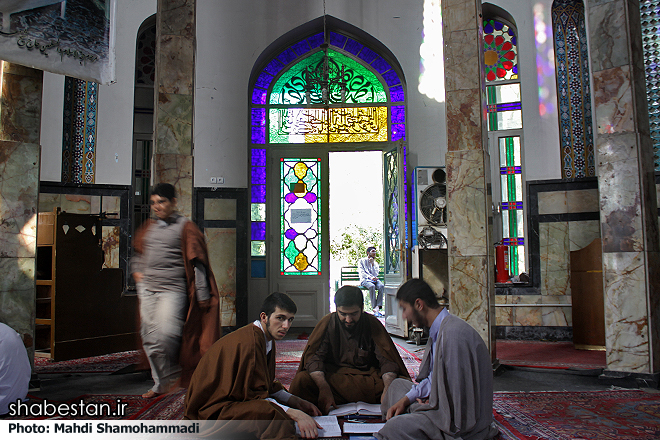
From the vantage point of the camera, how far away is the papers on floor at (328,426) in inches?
106

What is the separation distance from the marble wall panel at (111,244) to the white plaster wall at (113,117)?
69 cm

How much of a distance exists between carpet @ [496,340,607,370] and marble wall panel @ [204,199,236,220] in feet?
14.1

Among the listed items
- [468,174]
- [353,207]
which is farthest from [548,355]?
[353,207]

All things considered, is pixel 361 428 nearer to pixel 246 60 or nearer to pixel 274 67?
pixel 246 60

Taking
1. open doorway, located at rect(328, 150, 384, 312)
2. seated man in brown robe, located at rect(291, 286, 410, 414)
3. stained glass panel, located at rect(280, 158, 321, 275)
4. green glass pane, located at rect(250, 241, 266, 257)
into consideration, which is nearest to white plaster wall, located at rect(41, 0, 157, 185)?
green glass pane, located at rect(250, 241, 266, 257)

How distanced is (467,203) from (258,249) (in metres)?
4.13

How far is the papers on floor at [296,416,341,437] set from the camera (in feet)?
8.86

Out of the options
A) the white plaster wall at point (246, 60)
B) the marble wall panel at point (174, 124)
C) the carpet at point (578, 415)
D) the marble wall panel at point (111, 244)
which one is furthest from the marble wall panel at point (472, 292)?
the marble wall panel at point (111, 244)

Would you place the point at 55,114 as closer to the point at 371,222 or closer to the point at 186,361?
the point at 186,361

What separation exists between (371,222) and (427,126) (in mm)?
8294

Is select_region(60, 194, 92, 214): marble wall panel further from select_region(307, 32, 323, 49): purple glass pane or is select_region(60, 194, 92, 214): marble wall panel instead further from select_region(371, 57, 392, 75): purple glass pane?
select_region(371, 57, 392, 75): purple glass pane

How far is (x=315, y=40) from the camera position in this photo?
8.30 m

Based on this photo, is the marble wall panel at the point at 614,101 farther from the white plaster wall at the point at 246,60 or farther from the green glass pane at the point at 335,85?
the green glass pane at the point at 335,85

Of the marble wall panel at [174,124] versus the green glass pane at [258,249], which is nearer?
the marble wall panel at [174,124]
